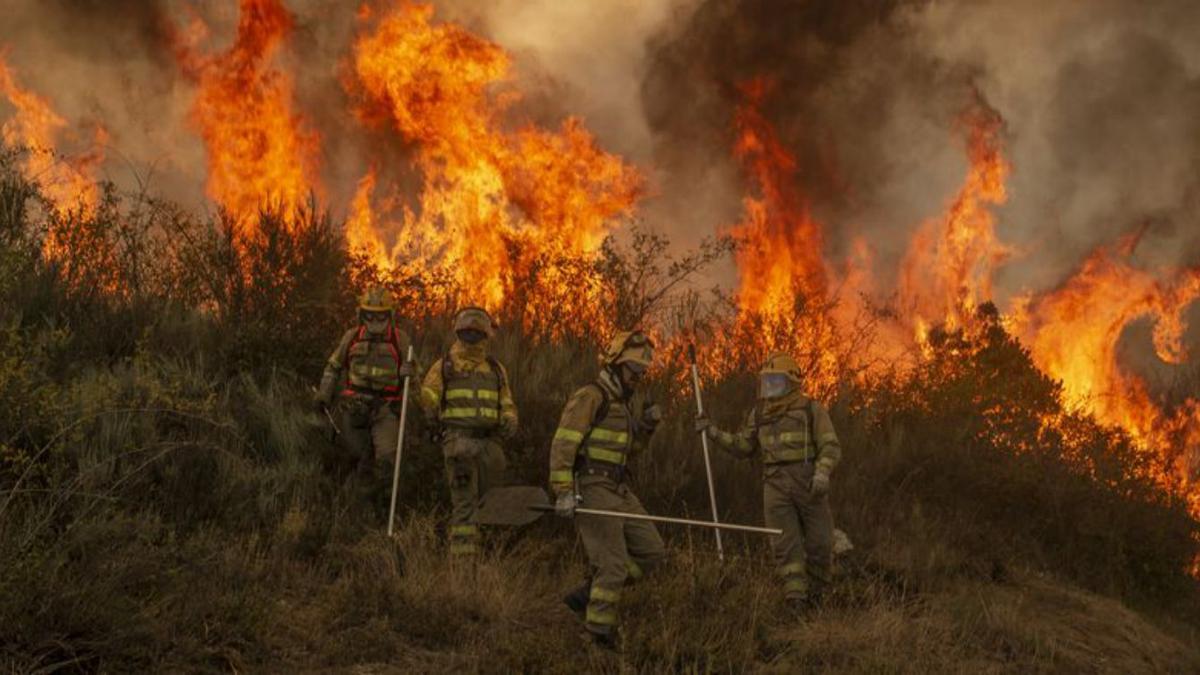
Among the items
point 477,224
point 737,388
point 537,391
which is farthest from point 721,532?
point 477,224

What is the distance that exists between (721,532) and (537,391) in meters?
2.57

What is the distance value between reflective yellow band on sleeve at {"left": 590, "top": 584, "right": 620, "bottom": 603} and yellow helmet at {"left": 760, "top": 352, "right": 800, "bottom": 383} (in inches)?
115

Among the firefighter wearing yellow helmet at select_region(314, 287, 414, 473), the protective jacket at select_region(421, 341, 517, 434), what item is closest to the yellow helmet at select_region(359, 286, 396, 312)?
the firefighter wearing yellow helmet at select_region(314, 287, 414, 473)

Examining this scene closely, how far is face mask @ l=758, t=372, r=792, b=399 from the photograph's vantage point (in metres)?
9.48

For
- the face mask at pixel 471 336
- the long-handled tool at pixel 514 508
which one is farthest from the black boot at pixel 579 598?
the face mask at pixel 471 336

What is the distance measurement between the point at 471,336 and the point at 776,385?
273cm

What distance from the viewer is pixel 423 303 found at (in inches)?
561

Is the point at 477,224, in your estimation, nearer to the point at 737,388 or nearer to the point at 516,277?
the point at 516,277

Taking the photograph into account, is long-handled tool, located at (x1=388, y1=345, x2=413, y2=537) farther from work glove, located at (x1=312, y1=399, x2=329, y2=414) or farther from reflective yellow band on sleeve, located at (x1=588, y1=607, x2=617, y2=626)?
→ reflective yellow band on sleeve, located at (x1=588, y1=607, x2=617, y2=626)

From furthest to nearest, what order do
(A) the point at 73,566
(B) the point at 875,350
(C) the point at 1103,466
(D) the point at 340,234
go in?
(B) the point at 875,350 < (C) the point at 1103,466 < (D) the point at 340,234 < (A) the point at 73,566

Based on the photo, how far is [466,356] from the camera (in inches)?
374

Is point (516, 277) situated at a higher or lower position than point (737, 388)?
higher

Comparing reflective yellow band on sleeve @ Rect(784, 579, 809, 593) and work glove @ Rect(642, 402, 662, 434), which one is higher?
work glove @ Rect(642, 402, 662, 434)

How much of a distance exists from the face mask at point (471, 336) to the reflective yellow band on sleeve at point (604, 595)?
9.48 ft
